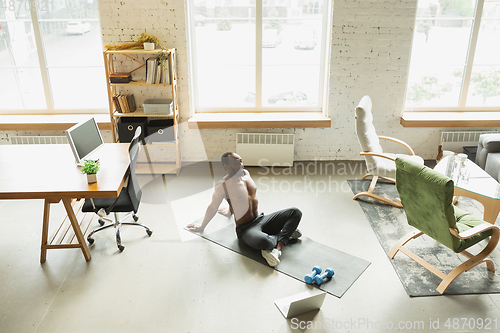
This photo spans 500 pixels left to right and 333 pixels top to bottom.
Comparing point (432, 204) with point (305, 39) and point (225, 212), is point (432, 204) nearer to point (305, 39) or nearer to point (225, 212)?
point (225, 212)

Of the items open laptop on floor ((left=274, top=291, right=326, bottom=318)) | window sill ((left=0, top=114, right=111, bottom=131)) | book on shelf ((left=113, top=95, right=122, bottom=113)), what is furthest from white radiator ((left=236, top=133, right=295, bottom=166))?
open laptop on floor ((left=274, top=291, right=326, bottom=318))

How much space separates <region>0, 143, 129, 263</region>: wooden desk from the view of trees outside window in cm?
387

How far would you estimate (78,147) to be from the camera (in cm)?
350

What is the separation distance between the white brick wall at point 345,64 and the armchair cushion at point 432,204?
2.16 meters

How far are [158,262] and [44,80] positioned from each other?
325cm

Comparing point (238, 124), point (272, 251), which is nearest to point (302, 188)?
point (238, 124)

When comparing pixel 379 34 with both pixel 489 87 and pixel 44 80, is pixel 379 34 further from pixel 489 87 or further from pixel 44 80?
pixel 44 80

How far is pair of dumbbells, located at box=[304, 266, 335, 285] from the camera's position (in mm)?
3096

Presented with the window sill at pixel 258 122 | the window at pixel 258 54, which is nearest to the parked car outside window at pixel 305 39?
the window at pixel 258 54

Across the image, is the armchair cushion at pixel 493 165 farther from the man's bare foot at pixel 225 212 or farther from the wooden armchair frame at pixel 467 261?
the man's bare foot at pixel 225 212

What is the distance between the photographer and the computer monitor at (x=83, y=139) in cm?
341

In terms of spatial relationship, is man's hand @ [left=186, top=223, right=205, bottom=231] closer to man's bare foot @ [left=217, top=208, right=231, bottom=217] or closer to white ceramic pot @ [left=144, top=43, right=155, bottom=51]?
man's bare foot @ [left=217, top=208, right=231, bottom=217]

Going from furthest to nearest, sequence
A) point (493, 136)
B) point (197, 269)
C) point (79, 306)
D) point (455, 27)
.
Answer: point (455, 27) < point (493, 136) < point (197, 269) < point (79, 306)

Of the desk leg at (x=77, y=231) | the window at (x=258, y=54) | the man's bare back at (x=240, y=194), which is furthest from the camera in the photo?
the window at (x=258, y=54)
